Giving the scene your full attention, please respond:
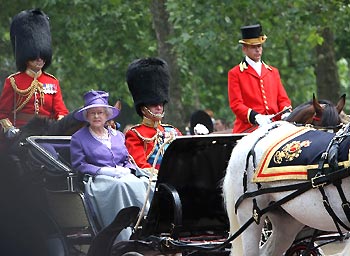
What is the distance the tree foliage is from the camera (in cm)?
1548

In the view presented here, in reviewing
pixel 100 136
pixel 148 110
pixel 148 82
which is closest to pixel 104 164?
pixel 100 136

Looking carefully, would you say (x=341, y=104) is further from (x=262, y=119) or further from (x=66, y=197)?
(x=66, y=197)

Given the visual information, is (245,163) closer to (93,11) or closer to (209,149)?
(209,149)

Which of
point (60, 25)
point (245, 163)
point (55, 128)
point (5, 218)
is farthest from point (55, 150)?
point (60, 25)

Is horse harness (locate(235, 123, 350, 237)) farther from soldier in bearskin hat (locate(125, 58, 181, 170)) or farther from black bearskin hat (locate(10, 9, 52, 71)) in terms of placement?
black bearskin hat (locate(10, 9, 52, 71))

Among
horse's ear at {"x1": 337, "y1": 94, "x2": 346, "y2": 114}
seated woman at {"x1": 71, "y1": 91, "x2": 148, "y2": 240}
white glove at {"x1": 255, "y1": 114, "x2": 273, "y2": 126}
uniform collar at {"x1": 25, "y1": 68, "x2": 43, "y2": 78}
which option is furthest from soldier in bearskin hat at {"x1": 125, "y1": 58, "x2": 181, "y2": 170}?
horse's ear at {"x1": 337, "y1": 94, "x2": 346, "y2": 114}

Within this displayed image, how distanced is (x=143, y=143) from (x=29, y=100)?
1.42 metres

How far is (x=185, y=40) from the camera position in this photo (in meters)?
15.4

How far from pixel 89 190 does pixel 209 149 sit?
0.93 metres

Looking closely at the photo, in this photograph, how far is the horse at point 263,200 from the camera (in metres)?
6.25

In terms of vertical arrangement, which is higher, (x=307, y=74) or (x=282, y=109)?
(x=282, y=109)

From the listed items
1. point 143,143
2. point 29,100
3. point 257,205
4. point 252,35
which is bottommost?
point 257,205

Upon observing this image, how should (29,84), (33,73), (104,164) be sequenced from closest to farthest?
(104,164) < (29,84) < (33,73)

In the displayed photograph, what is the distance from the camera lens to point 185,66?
1900cm
